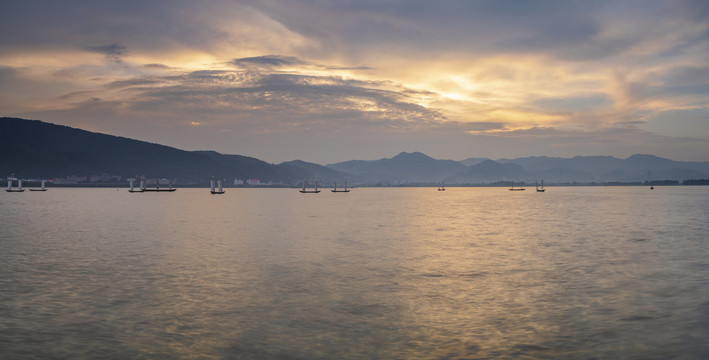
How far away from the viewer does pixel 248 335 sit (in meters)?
15.8

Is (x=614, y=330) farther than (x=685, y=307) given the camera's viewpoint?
No

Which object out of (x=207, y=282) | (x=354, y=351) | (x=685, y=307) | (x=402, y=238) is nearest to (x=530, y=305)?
(x=685, y=307)

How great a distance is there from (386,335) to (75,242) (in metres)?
38.4

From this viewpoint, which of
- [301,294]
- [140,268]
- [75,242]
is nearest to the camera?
[301,294]

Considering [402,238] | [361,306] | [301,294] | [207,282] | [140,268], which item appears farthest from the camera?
[402,238]

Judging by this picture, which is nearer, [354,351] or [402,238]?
[354,351]

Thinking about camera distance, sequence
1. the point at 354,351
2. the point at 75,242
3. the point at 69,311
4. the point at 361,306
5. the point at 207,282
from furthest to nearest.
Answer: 1. the point at 75,242
2. the point at 207,282
3. the point at 361,306
4. the point at 69,311
5. the point at 354,351

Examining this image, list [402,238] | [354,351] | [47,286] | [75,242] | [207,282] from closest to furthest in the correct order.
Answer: [354,351], [47,286], [207,282], [75,242], [402,238]

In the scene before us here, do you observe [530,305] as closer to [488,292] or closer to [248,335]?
[488,292]

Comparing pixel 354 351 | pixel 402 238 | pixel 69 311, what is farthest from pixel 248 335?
pixel 402 238

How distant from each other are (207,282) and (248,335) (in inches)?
416

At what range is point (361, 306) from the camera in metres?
20.0

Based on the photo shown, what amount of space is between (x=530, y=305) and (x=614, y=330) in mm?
4103

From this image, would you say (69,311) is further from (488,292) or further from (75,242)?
(75,242)
